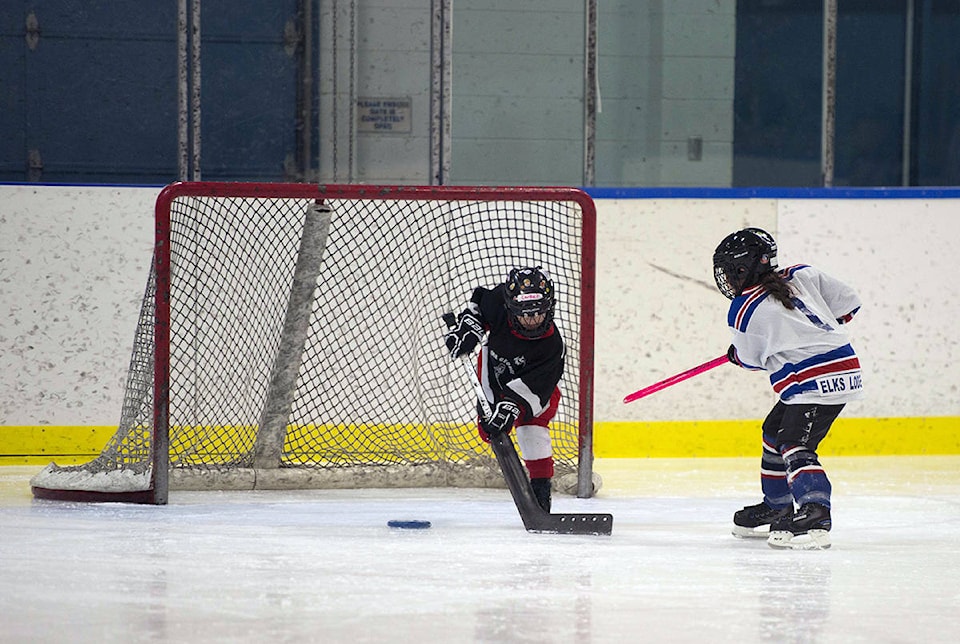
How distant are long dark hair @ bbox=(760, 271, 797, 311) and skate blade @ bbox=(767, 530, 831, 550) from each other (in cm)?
61

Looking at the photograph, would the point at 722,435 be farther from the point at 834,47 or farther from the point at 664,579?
the point at 664,579

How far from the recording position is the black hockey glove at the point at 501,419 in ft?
13.0

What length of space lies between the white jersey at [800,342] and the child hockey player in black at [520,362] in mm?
591

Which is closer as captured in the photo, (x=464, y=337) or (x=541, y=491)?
(x=464, y=337)

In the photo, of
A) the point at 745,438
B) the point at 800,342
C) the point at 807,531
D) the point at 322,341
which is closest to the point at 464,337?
the point at 800,342

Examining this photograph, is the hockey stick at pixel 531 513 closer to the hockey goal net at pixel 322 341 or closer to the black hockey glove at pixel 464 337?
the black hockey glove at pixel 464 337

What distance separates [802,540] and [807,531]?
29 mm

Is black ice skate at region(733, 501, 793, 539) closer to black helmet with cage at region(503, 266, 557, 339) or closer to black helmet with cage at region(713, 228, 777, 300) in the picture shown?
black helmet with cage at region(713, 228, 777, 300)

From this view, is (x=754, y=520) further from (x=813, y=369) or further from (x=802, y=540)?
(x=813, y=369)

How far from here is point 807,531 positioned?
372 centimetres

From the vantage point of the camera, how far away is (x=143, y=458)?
14.5 ft

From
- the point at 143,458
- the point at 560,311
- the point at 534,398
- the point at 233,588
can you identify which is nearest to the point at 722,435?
the point at 560,311

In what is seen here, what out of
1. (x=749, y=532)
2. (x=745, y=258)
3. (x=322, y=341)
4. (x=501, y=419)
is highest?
(x=745, y=258)

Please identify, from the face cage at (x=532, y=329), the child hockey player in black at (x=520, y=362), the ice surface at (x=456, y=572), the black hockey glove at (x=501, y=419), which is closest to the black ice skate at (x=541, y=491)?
the child hockey player in black at (x=520, y=362)
